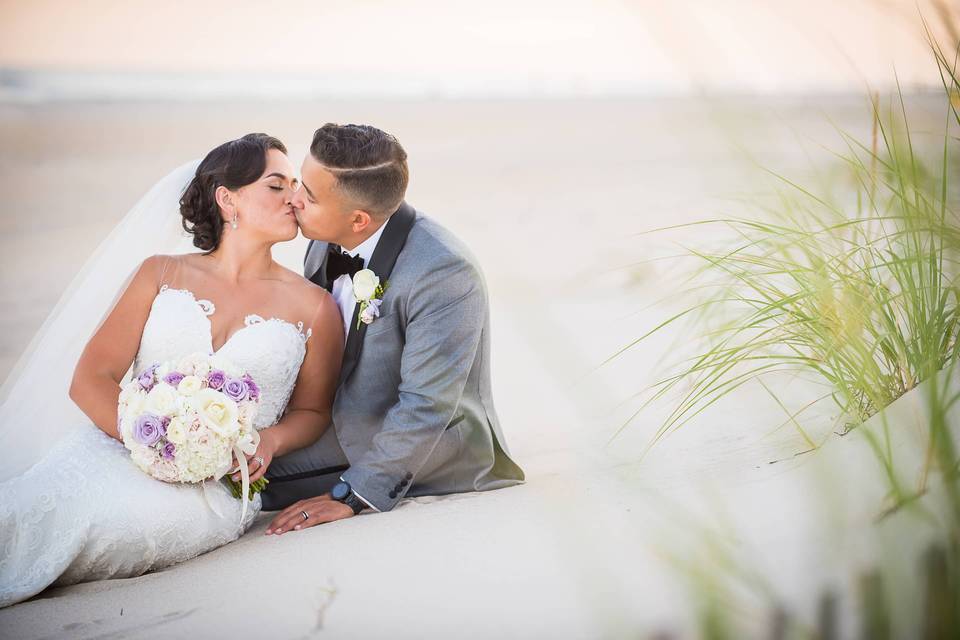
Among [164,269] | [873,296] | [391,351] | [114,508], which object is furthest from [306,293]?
[873,296]

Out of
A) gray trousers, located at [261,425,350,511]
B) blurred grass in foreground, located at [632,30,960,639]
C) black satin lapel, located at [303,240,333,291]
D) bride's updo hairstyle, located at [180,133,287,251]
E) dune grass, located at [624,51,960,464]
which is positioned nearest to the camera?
blurred grass in foreground, located at [632,30,960,639]

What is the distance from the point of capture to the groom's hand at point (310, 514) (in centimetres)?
360

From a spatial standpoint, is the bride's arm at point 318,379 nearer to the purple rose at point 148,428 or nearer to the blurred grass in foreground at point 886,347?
the purple rose at point 148,428

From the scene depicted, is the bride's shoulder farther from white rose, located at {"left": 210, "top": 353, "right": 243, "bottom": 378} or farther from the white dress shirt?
white rose, located at {"left": 210, "top": 353, "right": 243, "bottom": 378}

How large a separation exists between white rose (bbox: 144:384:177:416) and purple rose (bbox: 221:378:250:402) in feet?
0.63

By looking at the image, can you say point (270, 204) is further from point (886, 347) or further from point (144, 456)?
point (886, 347)

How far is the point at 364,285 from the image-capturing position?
3951 millimetres

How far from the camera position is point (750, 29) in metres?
2.43

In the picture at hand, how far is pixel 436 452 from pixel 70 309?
71.8 inches

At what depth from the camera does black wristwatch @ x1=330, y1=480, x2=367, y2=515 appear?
12.4ft

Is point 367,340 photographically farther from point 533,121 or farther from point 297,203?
point 533,121

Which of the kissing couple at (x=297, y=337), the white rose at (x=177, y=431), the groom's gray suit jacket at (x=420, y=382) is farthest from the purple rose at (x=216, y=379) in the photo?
the groom's gray suit jacket at (x=420, y=382)

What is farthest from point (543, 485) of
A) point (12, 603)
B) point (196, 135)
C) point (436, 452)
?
point (196, 135)

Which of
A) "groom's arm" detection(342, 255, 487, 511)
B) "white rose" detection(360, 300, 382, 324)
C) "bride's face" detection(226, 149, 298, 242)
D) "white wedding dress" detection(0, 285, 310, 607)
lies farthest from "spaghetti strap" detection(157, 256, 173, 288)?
"groom's arm" detection(342, 255, 487, 511)
